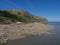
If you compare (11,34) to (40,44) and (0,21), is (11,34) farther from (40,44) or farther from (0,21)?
(0,21)

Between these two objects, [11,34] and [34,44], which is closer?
[34,44]

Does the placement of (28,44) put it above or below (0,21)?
below

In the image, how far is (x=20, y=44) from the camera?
1822cm

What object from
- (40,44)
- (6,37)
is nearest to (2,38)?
(6,37)

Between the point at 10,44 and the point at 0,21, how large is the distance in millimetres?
17713

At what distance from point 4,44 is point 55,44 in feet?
24.0

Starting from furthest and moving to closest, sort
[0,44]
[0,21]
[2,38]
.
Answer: [0,21] → [2,38] → [0,44]

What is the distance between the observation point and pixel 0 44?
1773 cm

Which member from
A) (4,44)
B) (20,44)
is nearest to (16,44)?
(20,44)

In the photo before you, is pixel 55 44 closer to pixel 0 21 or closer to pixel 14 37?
pixel 14 37

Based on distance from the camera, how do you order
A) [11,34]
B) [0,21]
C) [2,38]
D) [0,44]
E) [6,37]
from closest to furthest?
[0,44]
[2,38]
[6,37]
[11,34]
[0,21]

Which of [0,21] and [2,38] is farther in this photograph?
[0,21]

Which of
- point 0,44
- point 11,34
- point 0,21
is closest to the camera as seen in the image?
point 0,44

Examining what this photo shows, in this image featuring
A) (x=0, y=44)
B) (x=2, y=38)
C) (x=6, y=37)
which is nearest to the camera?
(x=0, y=44)
